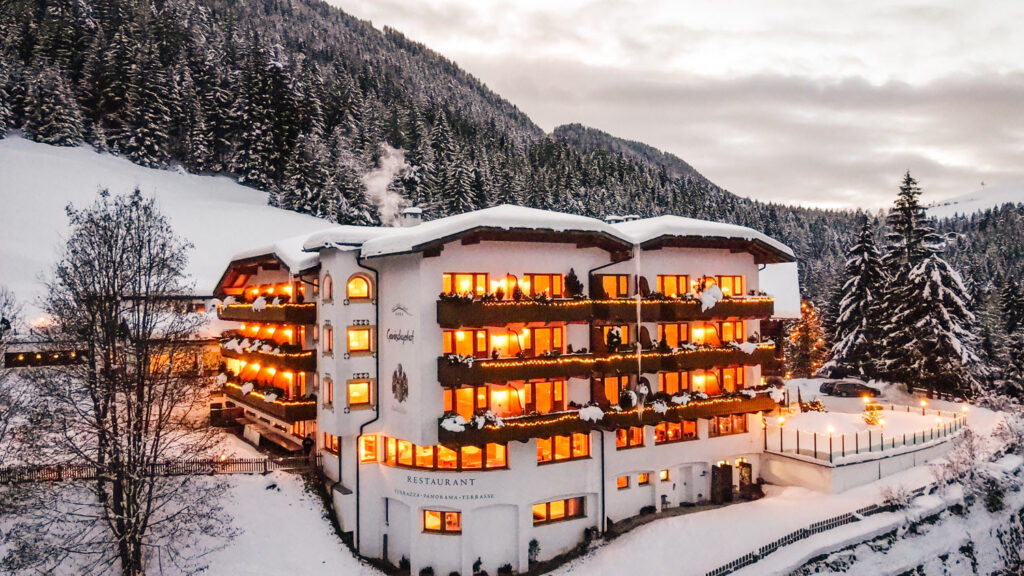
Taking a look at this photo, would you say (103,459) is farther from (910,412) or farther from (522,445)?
(910,412)

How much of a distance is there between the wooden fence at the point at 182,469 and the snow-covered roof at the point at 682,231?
19.8m

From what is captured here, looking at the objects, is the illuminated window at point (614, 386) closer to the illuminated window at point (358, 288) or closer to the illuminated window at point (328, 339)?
the illuminated window at point (358, 288)

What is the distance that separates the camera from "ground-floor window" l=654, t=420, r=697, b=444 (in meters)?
33.2

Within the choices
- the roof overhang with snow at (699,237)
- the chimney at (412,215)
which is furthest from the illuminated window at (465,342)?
the chimney at (412,215)

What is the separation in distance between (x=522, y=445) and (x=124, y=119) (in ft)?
259

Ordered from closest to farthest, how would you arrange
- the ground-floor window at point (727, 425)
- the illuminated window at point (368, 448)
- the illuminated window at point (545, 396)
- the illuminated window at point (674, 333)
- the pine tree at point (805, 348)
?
the illuminated window at point (545, 396)
the illuminated window at point (368, 448)
the illuminated window at point (674, 333)
the ground-floor window at point (727, 425)
the pine tree at point (805, 348)

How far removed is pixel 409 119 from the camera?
10856 cm

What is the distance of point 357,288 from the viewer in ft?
101

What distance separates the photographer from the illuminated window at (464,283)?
Answer: 28297 mm

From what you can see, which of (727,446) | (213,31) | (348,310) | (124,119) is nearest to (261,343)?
(348,310)

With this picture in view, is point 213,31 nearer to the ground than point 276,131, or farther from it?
farther from it

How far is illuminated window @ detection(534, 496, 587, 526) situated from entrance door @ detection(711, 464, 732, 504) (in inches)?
322

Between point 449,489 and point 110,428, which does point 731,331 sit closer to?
point 449,489

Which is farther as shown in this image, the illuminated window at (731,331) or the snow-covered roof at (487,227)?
the illuminated window at (731,331)
